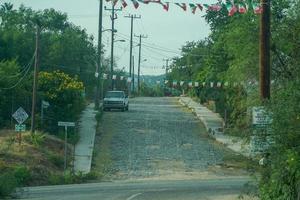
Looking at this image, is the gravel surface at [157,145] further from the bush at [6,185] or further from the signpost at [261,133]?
the signpost at [261,133]

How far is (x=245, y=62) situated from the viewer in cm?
3544

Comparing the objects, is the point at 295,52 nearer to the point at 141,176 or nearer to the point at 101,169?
the point at 141,176

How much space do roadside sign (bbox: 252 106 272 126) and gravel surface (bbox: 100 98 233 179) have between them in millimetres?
17883

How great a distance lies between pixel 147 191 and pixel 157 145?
728 inches

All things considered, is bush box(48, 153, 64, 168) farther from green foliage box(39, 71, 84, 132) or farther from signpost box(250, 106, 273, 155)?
signpost box(250, 106, 273, 155)

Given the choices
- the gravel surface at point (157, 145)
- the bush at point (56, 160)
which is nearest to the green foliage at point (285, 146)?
the gravel surface at point (157, 145)

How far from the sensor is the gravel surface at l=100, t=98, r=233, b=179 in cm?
3922

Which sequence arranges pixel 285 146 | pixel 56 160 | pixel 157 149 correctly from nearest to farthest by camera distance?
pixel 285 146 → pixel 56 160 → pixel 157 149

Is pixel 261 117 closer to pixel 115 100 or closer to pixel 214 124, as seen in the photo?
pixel 214 124

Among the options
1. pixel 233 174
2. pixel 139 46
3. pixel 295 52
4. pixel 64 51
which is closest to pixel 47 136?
pixel 233 174

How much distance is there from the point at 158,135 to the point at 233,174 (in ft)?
41.7

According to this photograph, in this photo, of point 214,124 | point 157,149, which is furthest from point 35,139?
point 214,124

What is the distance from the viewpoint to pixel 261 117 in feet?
61.9

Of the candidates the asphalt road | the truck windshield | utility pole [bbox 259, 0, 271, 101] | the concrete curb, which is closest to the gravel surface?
the concrete curb
